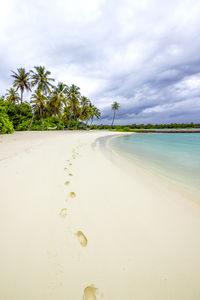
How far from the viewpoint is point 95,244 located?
4.62ft

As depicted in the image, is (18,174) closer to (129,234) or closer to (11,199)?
(11,199)

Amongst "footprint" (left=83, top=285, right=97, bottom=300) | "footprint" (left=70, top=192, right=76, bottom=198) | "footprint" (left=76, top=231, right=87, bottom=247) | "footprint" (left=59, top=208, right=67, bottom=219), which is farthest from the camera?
"footprint" (left=70, top=192, right=76, bottom=198)

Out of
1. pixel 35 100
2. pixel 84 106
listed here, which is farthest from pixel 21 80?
pixel 84 106

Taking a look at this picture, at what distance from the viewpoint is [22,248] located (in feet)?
4.21

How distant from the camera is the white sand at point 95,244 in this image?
1.04m

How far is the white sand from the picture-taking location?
1.04m

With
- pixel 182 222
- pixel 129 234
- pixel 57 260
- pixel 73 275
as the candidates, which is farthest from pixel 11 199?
pixel 182 222

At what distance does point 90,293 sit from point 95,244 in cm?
42

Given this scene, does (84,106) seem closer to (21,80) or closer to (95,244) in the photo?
(21,80)

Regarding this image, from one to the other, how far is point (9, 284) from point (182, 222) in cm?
245

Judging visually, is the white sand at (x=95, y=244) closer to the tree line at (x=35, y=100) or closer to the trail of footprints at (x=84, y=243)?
the trail of footprints at (x=84, y=243)

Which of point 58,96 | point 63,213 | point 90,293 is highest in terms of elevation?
point 58,96

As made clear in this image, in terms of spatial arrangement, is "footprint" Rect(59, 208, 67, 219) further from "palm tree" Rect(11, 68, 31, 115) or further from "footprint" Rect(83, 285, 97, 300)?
"palm tree" Rect(11, 68, 31, 115)

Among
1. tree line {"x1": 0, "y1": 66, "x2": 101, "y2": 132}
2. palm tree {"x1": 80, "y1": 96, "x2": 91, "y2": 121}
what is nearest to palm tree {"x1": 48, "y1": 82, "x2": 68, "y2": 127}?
tree line {"x1": 0, "y1": 66, "x2": 101, "y2": 132}
